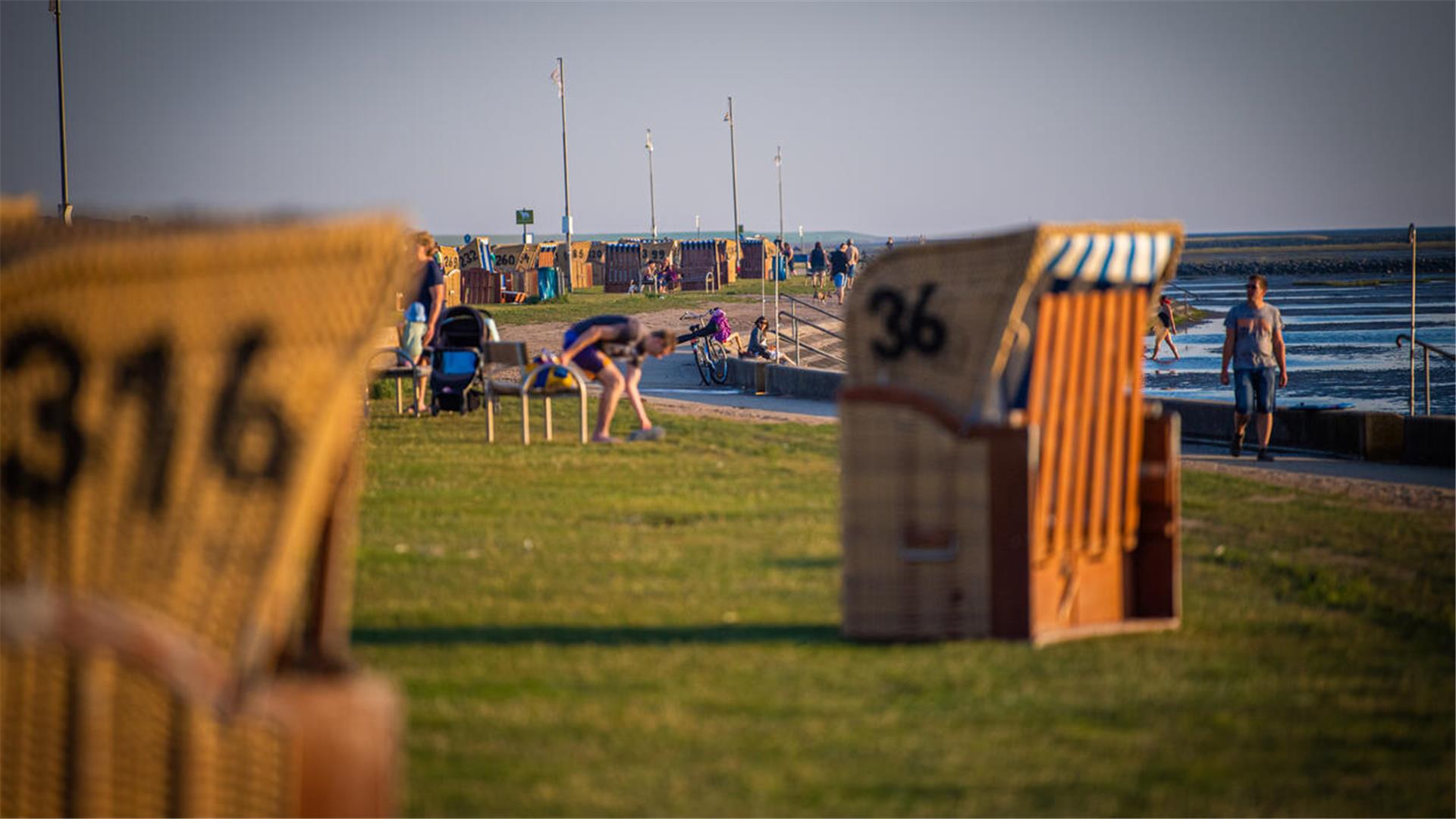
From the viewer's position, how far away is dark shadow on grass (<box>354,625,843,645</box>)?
23.6 ft

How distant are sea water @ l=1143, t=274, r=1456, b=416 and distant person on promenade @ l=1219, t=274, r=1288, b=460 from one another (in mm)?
6561

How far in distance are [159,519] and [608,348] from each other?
40.7 feet

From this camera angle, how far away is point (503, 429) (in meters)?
16.9

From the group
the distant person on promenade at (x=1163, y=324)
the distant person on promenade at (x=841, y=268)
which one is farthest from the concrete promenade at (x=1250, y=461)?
the distant person on promenade at (x=841, y=268)

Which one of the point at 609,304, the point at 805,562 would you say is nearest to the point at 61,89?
A: the point at 609,304

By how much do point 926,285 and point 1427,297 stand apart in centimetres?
6917

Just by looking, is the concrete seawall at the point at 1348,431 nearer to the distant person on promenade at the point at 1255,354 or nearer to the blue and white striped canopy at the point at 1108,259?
the distant person on promenade at the point at 1255,354

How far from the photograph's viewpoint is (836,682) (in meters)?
6.48

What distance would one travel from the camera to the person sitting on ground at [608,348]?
50.8ft

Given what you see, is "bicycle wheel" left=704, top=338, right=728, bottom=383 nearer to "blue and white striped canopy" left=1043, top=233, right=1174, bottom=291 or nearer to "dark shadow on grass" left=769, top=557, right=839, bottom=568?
"dark shadow on grass" left=769, top=557, right=839, bottom=568

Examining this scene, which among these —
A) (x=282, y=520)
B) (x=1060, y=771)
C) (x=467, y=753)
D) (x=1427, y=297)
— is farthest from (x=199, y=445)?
(x=1427, y=297)

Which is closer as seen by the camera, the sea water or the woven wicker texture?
the woven wicker texture

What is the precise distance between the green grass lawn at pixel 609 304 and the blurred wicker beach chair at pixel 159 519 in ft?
96.4

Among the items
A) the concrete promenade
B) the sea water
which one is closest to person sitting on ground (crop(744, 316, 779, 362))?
the concrete promenade
